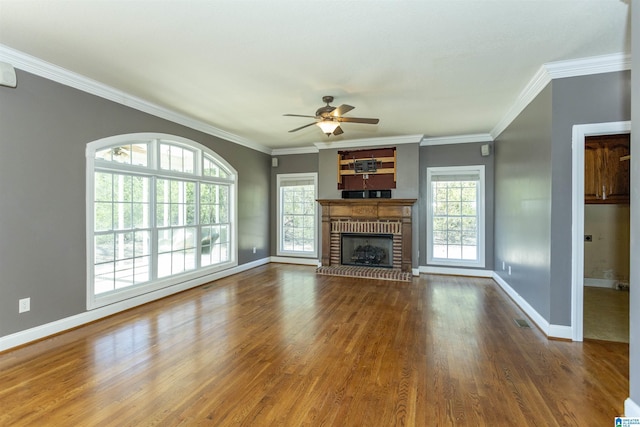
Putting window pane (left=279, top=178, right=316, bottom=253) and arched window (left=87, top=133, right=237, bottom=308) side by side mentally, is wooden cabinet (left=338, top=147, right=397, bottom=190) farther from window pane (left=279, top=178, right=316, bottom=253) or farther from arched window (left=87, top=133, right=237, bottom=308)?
arched window (left=87, top=133, right=237, bottom=308)

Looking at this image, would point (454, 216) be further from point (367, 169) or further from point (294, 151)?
point (294, 151)

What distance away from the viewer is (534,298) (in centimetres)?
356

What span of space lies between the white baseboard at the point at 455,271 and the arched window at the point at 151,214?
405cm

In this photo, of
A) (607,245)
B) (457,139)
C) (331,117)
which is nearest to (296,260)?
(331,117)

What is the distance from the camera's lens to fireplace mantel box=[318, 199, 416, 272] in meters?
5.99

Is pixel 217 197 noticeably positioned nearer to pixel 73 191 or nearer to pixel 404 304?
pixel 73 191

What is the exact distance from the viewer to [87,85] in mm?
3434

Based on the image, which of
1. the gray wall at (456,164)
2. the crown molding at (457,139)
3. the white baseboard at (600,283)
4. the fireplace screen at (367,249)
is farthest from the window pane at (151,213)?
the white baseboard at (600,283)

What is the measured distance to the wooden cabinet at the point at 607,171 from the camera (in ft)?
14.6

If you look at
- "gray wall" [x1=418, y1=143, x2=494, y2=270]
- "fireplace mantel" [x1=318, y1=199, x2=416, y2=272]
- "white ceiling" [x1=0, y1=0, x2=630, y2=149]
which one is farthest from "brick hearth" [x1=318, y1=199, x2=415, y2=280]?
"white ceiling" [x1=0, y1=0, x2=630, y2=149]

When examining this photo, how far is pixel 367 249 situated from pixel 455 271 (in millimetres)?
1807

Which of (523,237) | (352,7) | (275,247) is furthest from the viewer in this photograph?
(275,247)

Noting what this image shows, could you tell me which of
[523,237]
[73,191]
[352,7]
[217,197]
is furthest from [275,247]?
[352,7]

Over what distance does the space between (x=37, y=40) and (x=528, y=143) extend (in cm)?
528
